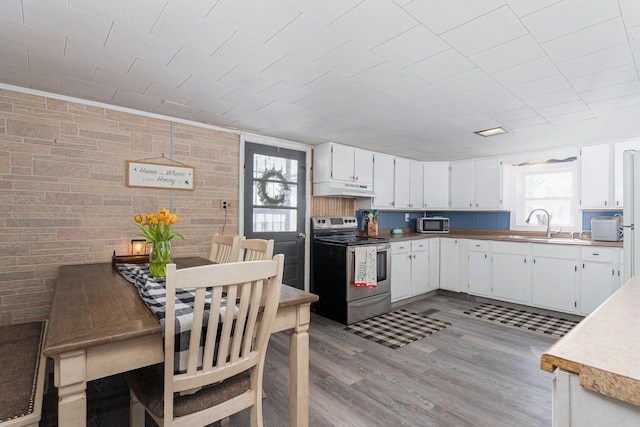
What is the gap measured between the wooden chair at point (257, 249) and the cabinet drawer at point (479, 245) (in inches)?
141

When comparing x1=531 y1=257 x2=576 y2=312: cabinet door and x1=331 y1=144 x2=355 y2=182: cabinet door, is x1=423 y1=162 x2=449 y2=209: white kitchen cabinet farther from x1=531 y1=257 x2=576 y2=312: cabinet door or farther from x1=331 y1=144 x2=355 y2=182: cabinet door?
x1=331 y1=144 x2=355 y2=182: cabinet door

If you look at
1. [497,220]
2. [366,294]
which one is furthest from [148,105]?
[497,220]

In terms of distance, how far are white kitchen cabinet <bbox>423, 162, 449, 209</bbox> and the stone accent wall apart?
376 centimetres

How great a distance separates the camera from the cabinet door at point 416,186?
5098 millimetres

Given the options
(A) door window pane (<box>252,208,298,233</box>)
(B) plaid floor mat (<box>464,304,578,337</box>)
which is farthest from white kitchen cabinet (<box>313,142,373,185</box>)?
(B) plaid floor mat (<box>464,304,578,337</box>)

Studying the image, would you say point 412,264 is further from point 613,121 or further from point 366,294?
point 613,121

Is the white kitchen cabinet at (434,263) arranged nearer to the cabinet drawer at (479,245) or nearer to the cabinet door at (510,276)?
the cabinet drawer at (479,245)

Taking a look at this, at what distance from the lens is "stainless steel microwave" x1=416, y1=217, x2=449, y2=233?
5227 mm

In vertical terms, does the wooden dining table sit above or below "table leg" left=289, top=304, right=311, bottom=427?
above

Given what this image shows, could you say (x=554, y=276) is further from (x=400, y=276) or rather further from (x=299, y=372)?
(x=299, y=372)

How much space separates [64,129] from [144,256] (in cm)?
121

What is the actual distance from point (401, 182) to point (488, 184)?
1283 mm

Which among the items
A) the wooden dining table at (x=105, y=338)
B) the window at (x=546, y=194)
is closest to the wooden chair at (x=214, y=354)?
the wooden dining table at (x=105, y=338)

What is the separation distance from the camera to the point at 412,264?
4508 mm
